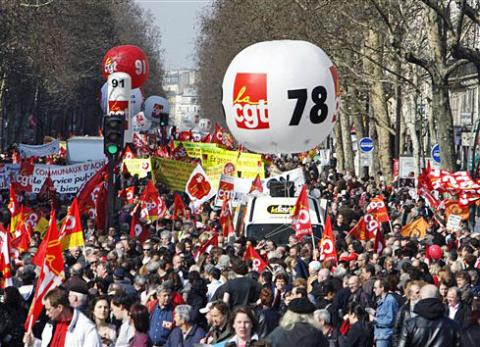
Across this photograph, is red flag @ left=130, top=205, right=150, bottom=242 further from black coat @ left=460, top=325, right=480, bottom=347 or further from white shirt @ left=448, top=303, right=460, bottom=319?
black coat @ left=460, top=325, right=480, bottom=347

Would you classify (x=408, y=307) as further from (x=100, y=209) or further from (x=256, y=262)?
(x=100, y=209)

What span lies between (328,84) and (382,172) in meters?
26.3

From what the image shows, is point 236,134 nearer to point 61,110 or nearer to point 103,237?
point 103,237

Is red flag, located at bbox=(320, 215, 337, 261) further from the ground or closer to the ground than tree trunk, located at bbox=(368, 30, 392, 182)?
closer to the ground

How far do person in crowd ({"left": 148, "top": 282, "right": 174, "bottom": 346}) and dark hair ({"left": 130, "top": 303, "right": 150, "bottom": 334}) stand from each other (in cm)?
150

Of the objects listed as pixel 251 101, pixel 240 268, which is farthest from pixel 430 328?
pixel 251 101

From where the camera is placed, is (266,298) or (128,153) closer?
(266,298)

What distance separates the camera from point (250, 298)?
14617mm

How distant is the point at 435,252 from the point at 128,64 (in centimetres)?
1810

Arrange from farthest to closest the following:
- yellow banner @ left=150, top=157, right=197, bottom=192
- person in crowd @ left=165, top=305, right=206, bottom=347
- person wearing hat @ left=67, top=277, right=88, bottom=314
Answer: yellow banner @ left=150, top=157, right=197, bottom=192 < person in crowd @ left=165, top=305, right=206, bottom=347 < person wearing hat @ left=67, top=277, right=88, bottom=314

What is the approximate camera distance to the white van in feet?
77.3

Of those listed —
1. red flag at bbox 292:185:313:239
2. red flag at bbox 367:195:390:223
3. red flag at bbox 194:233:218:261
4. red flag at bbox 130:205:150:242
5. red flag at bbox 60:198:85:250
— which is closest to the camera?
red flag at bbox 60:198:85:250

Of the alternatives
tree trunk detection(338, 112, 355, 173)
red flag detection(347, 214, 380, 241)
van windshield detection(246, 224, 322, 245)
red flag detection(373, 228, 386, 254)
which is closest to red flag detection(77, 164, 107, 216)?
van windshield detection(246, 224, 322, 245)

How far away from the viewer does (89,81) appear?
304 ft
